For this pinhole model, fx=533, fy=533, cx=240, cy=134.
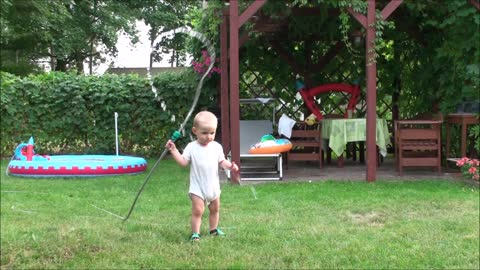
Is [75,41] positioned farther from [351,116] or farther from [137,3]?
[351,116]

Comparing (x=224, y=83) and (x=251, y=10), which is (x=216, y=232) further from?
(x=224, y=83)

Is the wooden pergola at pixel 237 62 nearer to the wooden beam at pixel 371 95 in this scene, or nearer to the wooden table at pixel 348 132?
the wooden beam at pixel 371 95

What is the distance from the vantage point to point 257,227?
4.09 m

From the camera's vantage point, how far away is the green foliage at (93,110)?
375 inches

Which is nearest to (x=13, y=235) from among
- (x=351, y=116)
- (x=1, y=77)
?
(x=1, y=77)

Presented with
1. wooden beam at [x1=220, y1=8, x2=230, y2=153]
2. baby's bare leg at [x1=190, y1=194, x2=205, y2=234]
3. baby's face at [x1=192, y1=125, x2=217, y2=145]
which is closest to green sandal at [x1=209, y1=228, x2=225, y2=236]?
baby's bare leg at [x1=190, y1=194, x2=205, y2=234]

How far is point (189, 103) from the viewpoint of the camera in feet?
31.3

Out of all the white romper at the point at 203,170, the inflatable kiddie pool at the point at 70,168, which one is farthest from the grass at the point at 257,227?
the inflatable kiddie pool at the point at 70,168

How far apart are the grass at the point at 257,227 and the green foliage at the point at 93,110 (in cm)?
359

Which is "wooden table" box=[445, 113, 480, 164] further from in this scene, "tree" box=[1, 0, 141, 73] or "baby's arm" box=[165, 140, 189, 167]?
"tree" box=[1, 0, 141, 73]

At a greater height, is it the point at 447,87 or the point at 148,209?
the point at 447,87

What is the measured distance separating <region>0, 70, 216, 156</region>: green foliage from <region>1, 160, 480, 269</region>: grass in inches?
141

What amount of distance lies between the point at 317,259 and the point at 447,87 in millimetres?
4909

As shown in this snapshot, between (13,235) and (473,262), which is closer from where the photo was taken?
(473,262)
